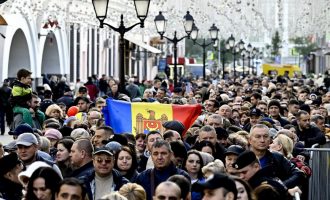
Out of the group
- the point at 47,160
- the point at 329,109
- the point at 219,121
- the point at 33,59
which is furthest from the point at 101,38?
the point at 47,160

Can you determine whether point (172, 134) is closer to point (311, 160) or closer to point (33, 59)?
point (311, 160)

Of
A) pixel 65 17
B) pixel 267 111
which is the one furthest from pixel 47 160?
pixel 65 17

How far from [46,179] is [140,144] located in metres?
5.89

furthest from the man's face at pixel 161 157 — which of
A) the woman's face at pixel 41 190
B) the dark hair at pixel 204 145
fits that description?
the woman's face at pixel 41 190

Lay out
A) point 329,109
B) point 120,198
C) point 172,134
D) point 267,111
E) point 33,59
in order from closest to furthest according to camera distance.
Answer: point 120,198, point 172,134, point 267,111, point 329,109, point 33,59

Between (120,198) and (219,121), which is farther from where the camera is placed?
(219,121)

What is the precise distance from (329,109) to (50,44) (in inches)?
1299

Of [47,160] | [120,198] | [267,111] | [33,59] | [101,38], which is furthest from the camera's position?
[101,38]

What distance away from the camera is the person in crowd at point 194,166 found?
45.3 ft

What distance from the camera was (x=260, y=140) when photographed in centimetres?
1454

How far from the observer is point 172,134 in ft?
53.0

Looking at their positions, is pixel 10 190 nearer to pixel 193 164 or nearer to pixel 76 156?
pixel 76 156

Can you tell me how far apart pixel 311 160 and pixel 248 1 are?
35.6 metres

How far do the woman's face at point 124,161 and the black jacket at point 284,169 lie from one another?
1591 mm
